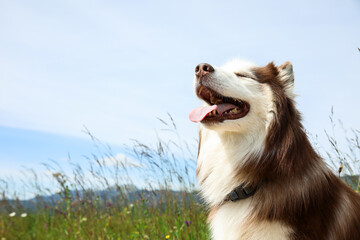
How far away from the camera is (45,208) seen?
666 cm

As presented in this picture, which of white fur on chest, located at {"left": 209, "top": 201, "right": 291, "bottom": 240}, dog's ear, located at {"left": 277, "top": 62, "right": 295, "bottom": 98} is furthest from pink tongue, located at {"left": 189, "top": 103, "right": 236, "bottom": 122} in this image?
white fur on chest, located at {"left": 209, "top": 201, "right": 291, "bottom": 240}

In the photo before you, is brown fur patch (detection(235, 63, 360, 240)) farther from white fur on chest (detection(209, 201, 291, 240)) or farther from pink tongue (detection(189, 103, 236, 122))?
pink tongue (detection(189, 103, 236, 122))

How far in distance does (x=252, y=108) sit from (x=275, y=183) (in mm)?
592

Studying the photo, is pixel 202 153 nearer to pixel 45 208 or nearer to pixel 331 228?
pixel 331 228

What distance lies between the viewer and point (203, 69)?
2.96 meters

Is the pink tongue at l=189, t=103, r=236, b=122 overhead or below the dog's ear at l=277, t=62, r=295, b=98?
below

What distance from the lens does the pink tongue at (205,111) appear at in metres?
2.93

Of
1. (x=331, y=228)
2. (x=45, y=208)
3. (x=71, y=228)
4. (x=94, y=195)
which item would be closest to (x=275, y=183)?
(x=331, y=228)

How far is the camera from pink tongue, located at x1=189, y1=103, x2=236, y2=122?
2934 mm

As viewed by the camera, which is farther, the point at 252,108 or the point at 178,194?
the point at 178,194

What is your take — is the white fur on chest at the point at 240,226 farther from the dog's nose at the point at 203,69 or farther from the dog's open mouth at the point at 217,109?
the dog's nose at the point at 203,69

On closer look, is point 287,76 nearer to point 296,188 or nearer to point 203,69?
point 203,69

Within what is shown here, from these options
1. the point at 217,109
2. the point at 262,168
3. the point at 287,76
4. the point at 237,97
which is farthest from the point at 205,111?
the point at 287,76

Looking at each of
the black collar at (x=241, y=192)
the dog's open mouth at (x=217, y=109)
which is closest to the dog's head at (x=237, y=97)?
the dog's open mouth at (x=217, y=109)
